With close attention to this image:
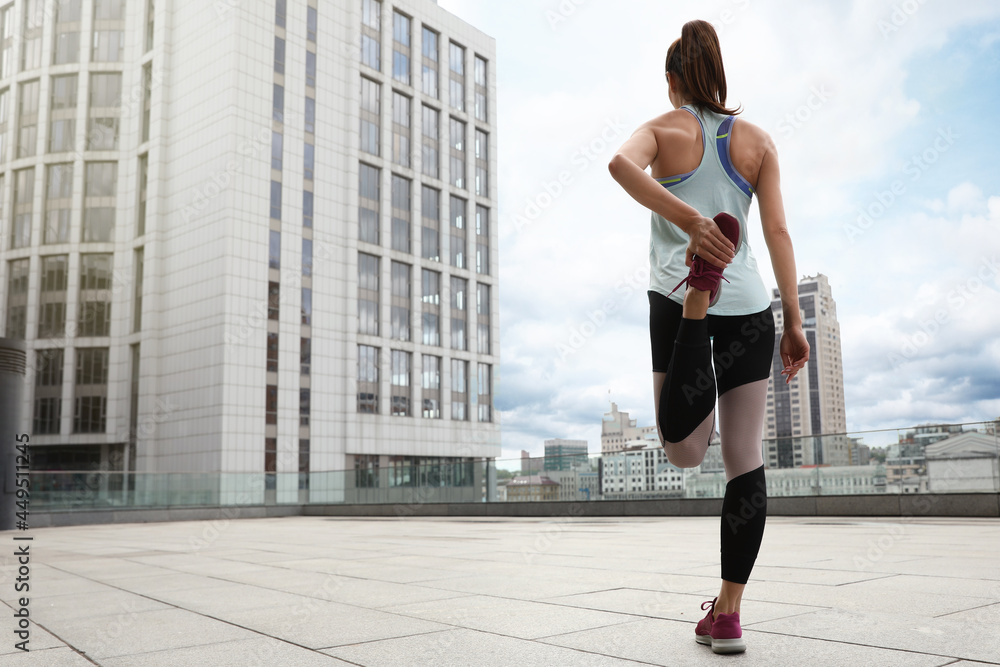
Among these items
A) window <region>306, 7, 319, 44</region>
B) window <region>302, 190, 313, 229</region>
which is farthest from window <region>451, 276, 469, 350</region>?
window <region>306, 7, 319, 44</region>

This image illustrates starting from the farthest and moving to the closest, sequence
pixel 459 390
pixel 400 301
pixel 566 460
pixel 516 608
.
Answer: pixel 459 390 → pixel 400 301 → pixel 566 460 → pixel 516 608

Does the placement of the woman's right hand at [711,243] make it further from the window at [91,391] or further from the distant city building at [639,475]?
the window at [91,391]

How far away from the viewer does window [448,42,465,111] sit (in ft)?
172

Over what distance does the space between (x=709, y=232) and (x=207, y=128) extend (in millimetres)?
42538

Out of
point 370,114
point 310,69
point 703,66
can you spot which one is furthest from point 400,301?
point 703,66

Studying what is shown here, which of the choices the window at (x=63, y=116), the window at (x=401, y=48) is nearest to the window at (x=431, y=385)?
the window at (x=401, y=48)

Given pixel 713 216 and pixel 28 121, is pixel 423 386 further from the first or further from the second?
pixel 713 216

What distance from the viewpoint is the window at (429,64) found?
50.6 metres

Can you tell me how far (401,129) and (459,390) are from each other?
16.7m

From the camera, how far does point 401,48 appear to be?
49.5 m

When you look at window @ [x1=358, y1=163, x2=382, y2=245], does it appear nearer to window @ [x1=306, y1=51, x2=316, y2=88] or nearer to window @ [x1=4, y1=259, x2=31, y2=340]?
window @ [x1=306, y1=51, x2=316, y2=88]

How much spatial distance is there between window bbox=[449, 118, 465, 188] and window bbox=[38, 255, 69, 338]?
23.3 m

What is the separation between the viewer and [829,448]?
13266mm

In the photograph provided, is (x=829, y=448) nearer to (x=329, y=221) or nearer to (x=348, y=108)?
(x=329, y=221)
